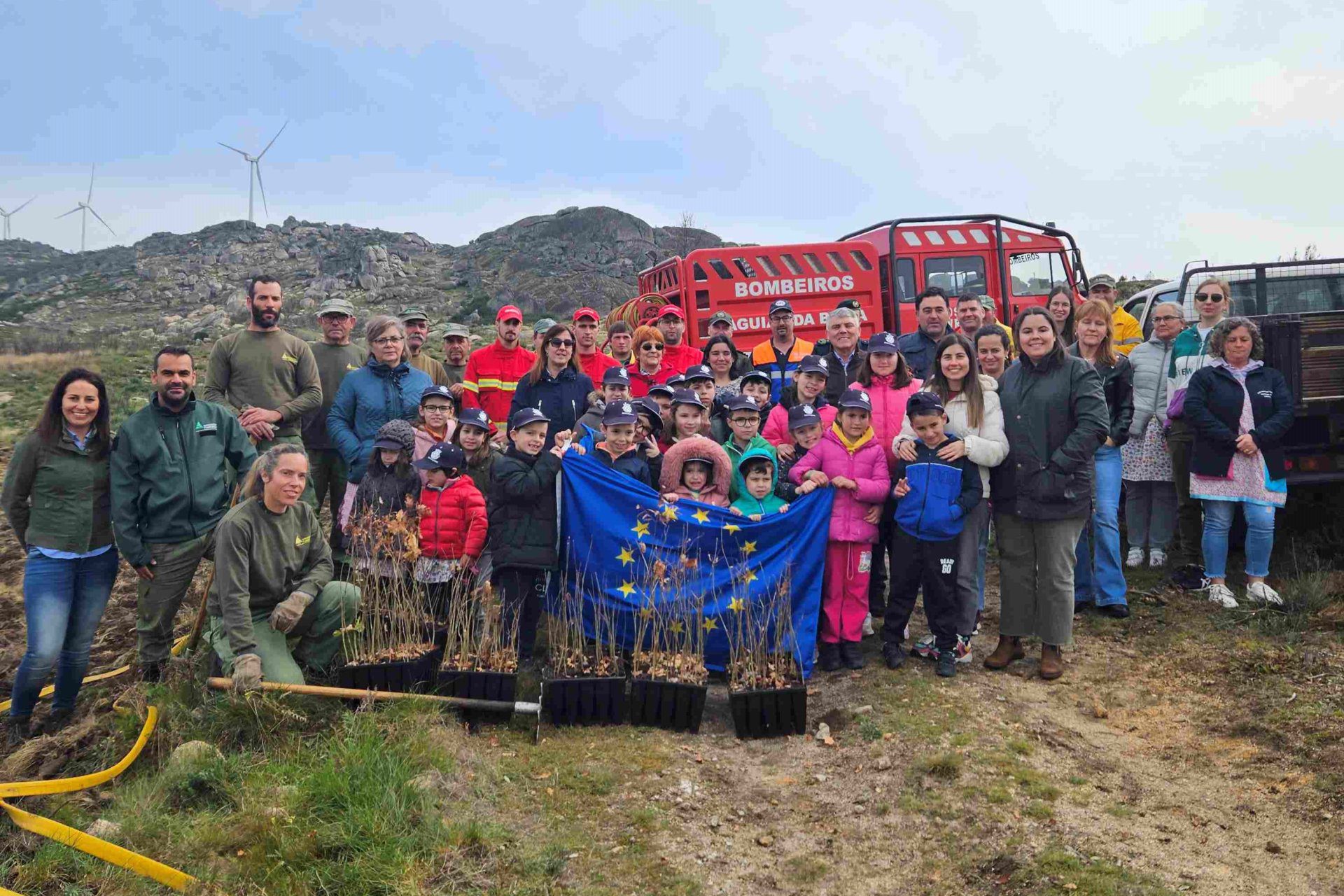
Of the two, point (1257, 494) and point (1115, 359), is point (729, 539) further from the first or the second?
point (1257, 494)

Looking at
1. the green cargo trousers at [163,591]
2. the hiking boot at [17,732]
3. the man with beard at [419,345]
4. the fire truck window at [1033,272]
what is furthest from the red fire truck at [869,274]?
the hiking boot at [17,732]

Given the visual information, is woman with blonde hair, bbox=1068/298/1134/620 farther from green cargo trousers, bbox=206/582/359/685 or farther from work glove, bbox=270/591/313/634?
work glove, bbox=270/591/313/634

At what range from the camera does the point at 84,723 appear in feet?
18.3

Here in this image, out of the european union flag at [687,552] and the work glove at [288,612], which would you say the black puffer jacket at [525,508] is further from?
the work glove at [288,612]

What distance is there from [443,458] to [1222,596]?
5659 millimetres

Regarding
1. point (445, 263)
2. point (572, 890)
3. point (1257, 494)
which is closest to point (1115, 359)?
point (1257, 494)

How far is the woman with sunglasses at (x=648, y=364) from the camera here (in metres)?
7.37

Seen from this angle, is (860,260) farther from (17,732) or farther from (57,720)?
(17,732)

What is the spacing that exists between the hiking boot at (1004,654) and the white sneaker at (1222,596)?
1758mm

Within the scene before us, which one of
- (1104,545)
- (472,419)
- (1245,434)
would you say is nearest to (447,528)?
(472,419)

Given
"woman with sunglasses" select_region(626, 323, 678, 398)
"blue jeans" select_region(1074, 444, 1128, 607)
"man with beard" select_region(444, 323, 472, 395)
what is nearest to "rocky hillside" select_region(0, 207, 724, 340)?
"man with beard" select_region(444, 323, 472, 395)

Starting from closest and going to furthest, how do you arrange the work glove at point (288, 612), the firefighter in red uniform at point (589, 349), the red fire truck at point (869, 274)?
1. the work glove at point (288, 612)
2. the firefighter in red uniform at point (589, 349)
3. the red fire truck at point (869, 274)

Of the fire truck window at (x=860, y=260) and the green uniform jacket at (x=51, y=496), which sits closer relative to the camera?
the green uniform jacket at (x=51, y=496)

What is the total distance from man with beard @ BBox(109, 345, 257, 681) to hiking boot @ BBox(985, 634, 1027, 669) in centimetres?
495
